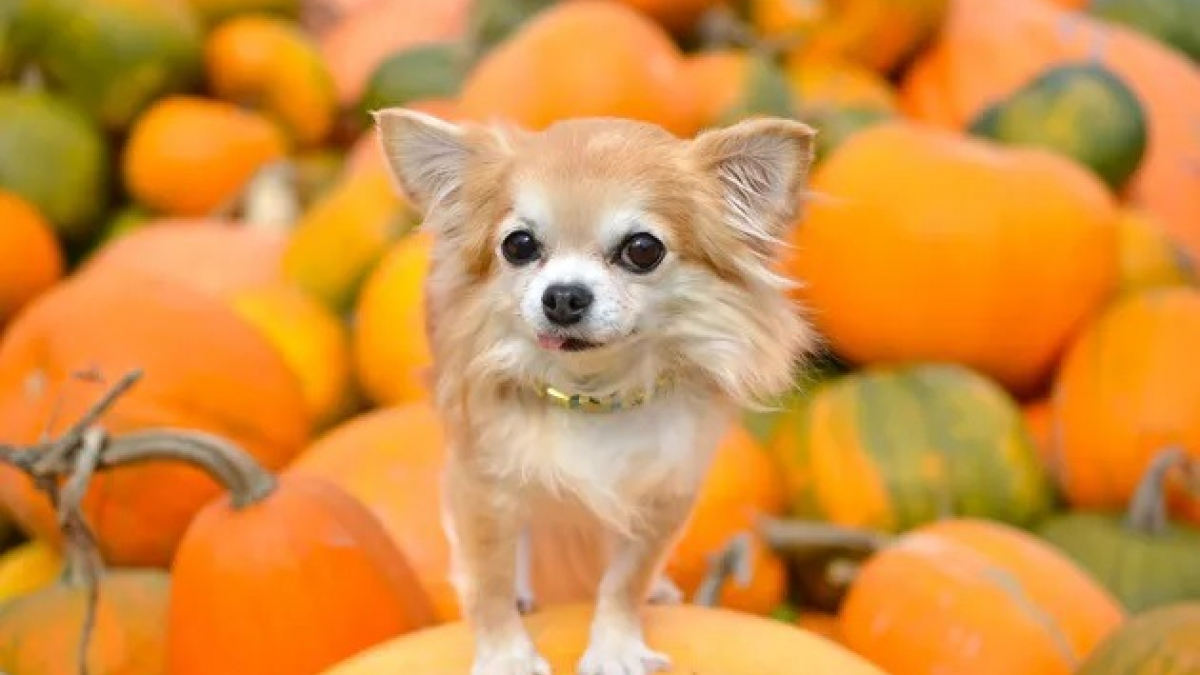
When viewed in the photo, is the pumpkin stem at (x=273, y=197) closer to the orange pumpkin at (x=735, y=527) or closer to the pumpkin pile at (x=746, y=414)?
the pumpkin pile at (x=746, y=414)

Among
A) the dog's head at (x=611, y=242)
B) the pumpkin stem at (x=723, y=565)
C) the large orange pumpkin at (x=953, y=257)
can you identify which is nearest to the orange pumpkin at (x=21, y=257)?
the large orange pumpkin at (x=953, y=257)

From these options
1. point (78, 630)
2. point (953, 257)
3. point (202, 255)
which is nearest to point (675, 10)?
point (953, 257)

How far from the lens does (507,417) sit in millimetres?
780

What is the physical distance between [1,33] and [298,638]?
1.49m

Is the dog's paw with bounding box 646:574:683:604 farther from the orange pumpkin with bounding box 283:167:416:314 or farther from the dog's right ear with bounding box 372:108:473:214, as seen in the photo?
the orange pumpkin with bounding box 283:167:416:314

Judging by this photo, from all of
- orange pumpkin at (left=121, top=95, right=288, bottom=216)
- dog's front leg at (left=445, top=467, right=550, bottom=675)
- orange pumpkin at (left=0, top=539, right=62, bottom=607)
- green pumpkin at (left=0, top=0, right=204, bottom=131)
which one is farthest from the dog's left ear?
green pumpkin at (left=0, top=0, right=204, bottom=131)

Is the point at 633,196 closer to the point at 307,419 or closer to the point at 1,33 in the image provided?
the point at 307,419

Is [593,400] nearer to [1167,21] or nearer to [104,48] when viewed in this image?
[104,48]

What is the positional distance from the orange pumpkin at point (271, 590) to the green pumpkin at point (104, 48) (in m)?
1.31

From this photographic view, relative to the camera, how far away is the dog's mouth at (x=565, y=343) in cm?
72

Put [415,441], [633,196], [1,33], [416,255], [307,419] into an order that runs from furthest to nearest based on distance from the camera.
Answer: [1,33]
[416,255]
[307,419]
[415,441]
[633,196]

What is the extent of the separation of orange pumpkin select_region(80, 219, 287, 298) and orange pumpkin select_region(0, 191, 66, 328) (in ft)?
0.20

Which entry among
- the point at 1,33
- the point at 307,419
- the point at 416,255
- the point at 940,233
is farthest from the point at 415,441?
the point at 1,33

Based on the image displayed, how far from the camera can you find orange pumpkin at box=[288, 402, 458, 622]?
1258mm
